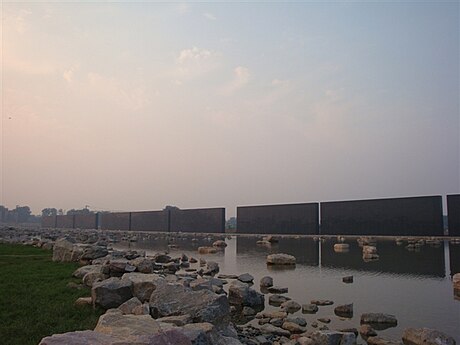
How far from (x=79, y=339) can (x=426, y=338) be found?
5.65m

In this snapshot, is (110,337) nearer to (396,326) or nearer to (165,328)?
(165,328)

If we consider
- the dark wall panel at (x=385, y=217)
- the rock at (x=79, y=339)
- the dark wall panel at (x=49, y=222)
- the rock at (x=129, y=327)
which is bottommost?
the dark wall panel at (x=49, y=222)

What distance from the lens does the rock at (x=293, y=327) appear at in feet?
24.9

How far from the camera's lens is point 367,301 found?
34.3ft

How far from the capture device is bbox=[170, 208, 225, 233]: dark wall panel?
6231 centimetres

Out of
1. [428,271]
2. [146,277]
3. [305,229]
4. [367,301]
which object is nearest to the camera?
[146,277]

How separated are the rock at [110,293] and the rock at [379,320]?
16.1ft

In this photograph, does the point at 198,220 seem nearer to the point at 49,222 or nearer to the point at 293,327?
the point at 293,327

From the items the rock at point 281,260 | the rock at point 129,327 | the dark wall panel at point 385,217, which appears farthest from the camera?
the dark wall panel at point 385,217

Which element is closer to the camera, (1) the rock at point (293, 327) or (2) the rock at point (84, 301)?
(1) the rock at point (293, 327)

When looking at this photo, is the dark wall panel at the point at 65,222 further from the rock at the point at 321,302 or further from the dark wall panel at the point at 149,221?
the rock at the point at 321,302

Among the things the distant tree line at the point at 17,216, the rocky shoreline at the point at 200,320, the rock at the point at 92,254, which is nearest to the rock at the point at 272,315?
the rocky shoreline at the point at 200,320

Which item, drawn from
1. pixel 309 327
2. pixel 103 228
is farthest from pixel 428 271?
pixel 103 228

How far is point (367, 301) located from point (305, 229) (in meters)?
41.2
